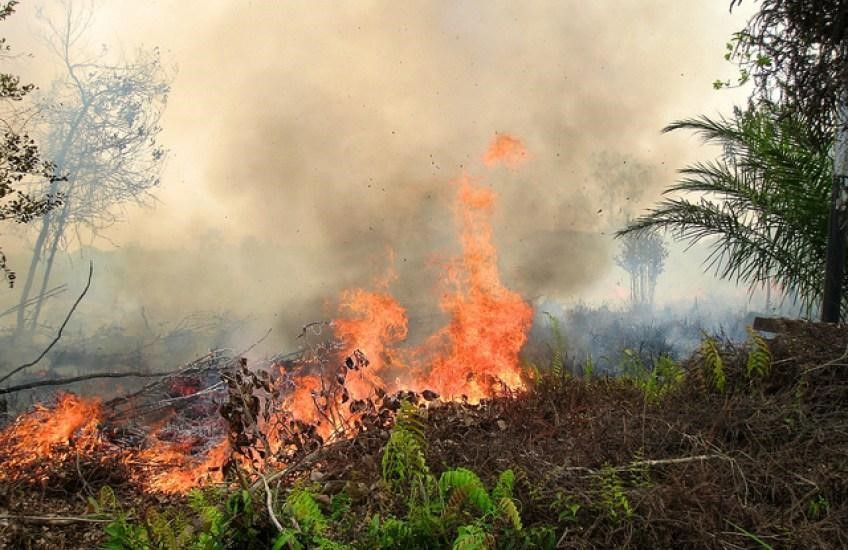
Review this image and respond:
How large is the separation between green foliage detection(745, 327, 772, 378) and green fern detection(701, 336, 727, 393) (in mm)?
187

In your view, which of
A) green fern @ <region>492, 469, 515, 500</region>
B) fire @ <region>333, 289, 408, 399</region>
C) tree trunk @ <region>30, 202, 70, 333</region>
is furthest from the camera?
tree trunk @ <region>30, 202, 70, 333</region>

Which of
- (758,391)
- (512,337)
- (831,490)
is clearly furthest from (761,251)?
(831,490)

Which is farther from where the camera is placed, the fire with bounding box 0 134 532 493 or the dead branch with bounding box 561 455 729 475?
the fire with bounding box 0 134 532 493

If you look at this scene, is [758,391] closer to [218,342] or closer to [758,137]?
[758,137]

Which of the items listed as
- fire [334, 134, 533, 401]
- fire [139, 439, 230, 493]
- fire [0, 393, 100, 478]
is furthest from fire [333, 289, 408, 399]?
fire [0, 393, 100, 478]

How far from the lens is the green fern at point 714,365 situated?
489 centimetres

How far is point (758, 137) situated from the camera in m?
9.45

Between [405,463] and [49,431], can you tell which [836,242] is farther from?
[49,431]

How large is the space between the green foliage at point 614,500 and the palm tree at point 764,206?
675 centimetres

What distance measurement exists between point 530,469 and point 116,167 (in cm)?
1282

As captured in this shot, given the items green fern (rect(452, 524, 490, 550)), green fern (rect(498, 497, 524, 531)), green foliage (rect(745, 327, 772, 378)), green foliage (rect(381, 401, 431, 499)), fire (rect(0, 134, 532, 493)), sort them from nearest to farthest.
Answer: green fern (rect(452, 524, 490, 550)) → green fern (rect(498, 497, 524, 531)) → green foliage (rect(381, 401, 431, 499)) → green foliage (rect(745, 327, 772, 378)) → fire (rect(0, 134, 532, 493))

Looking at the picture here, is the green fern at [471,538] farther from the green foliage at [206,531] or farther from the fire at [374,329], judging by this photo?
the fire at [374,329]

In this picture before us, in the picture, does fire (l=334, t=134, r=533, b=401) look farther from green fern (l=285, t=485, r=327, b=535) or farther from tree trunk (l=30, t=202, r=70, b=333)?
tree trunk (l=30, t=202, r=70, b=333)

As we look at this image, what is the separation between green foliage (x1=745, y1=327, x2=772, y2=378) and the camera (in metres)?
4.87
